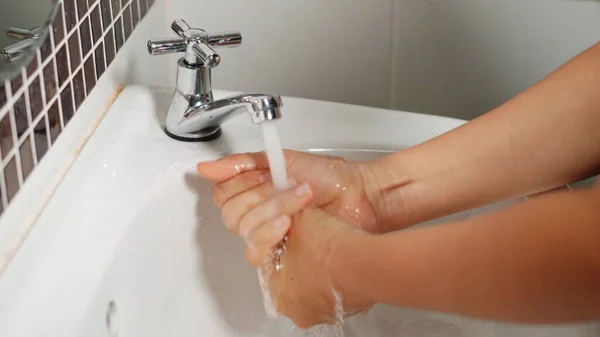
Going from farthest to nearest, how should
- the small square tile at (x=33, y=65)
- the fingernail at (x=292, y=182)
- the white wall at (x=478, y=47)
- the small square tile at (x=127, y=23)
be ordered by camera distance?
the white wall at (x=478, y=47) → the small square tile at (x=127, y=23) → the fingernail at (x=292, y=182) → the small square tile at (x=33, y=65)

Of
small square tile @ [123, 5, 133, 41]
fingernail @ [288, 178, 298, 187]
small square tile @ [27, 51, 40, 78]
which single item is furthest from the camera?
small square tile @ [123, 5, 133, 41]

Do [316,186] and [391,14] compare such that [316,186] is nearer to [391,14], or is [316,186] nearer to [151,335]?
[151,335]

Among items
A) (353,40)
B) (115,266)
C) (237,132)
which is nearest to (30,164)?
(115,266)

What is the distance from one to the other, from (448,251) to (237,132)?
1.05 feet

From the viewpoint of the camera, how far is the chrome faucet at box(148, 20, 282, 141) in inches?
25.0

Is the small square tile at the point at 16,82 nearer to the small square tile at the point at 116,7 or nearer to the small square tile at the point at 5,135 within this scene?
the small square tile at the point at 5,135

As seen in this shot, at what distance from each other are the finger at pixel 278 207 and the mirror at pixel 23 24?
0.20 metres

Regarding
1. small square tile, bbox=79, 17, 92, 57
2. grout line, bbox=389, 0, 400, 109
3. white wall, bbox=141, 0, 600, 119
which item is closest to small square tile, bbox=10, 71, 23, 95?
small square tile, bbox=79, 17, 92, 57

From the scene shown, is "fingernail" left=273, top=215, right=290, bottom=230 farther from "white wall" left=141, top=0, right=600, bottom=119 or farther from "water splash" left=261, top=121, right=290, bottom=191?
"white wall" left=141, top=0, right=600, bottom=119

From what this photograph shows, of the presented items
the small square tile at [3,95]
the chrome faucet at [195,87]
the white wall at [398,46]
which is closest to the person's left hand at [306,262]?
the chrome faucet at [195,87]

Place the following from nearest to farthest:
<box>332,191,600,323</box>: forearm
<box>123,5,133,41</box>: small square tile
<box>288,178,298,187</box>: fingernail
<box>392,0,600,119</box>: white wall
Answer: <box>332,191,600,323</box>: forearm → <box>288,178,298,187</box>: fingernail → <box>123,5,133,41</box>: small square tile → <box>392,0,600,119</box>: white wall

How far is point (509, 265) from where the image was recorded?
0.42 meters

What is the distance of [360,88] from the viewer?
99cm

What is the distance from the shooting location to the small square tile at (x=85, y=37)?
607 millimetres
